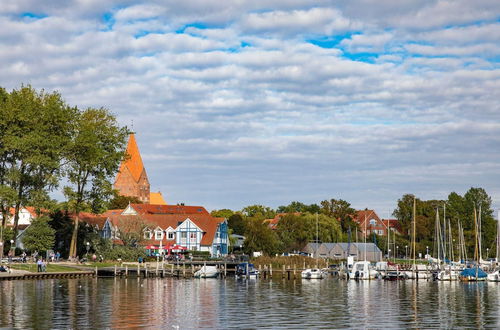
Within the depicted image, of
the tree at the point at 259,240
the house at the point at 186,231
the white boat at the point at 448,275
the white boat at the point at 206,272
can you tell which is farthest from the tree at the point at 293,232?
the white boat at the point at 448,275

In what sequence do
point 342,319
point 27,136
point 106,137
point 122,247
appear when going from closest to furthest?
point 342,319, point 27,136, point 106,137, point 122,247

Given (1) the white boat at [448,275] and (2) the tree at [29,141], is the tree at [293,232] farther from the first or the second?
(2) the tree at [29,141]

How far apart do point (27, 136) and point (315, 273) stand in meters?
42.4

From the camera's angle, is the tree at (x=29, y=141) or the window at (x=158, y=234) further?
the window at (x=158, y=234)

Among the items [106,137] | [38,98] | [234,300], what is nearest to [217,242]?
[106,137]

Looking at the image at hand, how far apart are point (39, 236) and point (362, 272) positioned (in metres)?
44.8

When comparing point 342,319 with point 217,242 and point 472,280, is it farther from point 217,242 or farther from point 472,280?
point 217,242

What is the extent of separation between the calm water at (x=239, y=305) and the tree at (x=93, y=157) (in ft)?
61.3

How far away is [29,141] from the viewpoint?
85688mm

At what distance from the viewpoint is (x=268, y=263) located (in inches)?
4444

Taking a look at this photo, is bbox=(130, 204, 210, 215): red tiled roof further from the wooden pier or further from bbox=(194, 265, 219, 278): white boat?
the wooden pier

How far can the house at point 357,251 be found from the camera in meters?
142

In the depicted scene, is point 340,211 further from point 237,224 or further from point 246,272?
point 246,272

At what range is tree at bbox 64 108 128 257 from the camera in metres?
96.5
